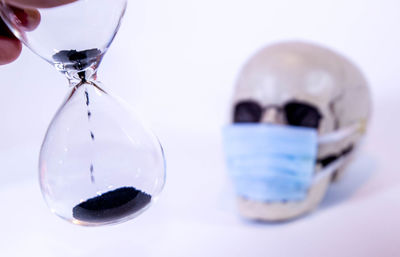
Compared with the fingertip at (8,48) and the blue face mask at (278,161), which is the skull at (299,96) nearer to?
the blue face mask at (278,161)

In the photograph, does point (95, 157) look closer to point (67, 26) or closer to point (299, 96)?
point (67, 26)

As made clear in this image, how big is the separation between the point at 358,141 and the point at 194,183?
1.49 ft

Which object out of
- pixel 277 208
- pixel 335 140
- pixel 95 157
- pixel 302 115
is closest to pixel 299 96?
pixel 302 115

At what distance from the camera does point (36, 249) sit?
4.39 ft

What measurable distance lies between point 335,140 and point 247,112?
0.23 meters

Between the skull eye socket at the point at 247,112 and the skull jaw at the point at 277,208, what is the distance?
199 mm

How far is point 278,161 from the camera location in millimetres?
1410

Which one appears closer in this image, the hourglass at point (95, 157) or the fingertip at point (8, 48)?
the hourglass at point (95, 157)

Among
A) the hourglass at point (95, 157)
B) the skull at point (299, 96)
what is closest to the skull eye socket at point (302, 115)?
the skull at point (299, 96)

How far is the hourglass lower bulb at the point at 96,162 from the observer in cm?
80

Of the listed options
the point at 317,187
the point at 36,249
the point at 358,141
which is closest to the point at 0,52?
the point at 36,249

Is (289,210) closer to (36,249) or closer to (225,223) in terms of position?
(225,223)

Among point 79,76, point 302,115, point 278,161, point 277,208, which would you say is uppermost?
point 79,76

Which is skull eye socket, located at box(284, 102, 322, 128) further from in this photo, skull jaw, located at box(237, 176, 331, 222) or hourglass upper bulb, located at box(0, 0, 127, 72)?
hourglass upper bulb, located at box(0, 0, 127, 72)
